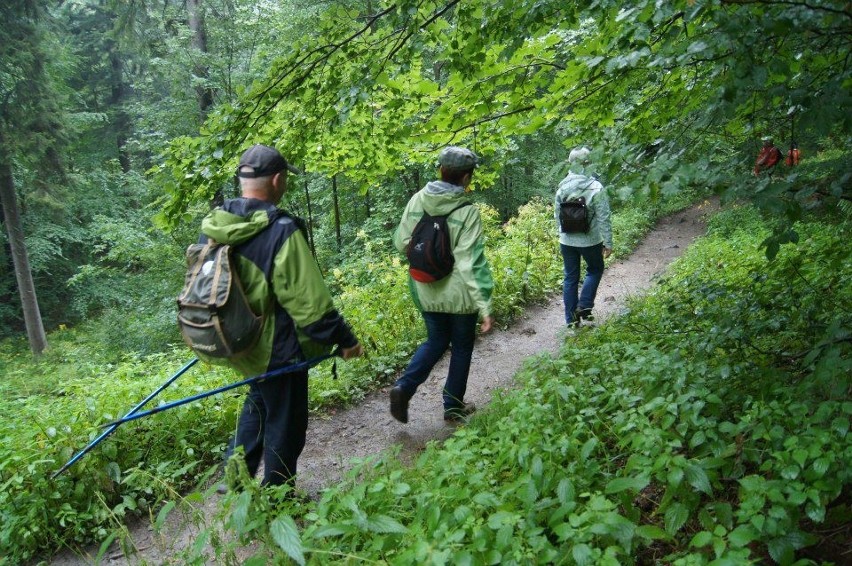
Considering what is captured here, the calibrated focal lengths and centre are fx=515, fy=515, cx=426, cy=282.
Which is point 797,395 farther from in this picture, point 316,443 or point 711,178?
point 316,443

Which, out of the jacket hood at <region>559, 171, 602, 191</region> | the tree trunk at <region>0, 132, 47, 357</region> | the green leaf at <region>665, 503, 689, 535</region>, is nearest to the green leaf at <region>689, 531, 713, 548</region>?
the green leaf at <region>665, 503, 689, 535</region>

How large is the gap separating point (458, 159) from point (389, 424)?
2391 mm

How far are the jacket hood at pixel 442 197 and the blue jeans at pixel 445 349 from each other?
0.82 metres

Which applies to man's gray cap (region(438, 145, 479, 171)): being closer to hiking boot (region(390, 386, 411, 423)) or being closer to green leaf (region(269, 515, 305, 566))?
hiking boot (region(390, 386, 411, 423))

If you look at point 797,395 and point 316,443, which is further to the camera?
point 316,443

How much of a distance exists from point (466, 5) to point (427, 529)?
11.0 feet

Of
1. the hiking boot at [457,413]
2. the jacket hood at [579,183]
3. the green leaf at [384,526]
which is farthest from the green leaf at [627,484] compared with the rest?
the jacket hood at [579,183]

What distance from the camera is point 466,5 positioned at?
3.63m

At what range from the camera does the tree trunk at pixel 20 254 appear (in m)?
15.8

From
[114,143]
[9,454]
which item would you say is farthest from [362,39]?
[114,143]

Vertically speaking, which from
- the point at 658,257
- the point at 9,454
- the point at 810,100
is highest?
the point at 810,100

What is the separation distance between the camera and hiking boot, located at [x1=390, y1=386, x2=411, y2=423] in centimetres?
420

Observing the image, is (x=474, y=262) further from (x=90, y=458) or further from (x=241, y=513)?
(x=90, y=458)

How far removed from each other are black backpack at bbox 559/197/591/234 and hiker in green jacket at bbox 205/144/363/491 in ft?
11.3
